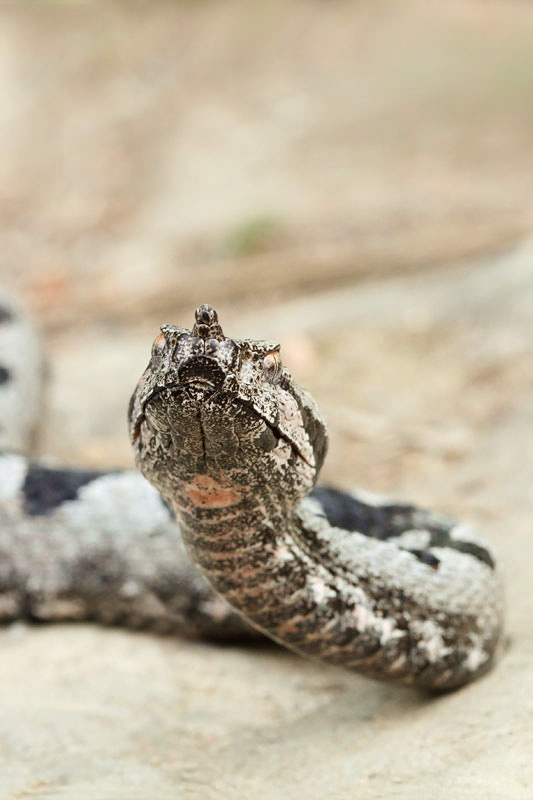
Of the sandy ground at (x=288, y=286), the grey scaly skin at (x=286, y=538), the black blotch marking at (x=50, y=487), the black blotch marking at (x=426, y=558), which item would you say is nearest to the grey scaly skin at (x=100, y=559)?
the black blotch marking at (x=50, y=487)

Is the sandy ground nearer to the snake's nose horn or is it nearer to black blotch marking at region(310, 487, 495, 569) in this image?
black blotch marking at region(310, 487, 495, 569)

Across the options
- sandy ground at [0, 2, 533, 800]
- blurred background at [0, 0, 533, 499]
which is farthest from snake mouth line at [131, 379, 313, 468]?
blurred background at [0, 0, 533, 499]

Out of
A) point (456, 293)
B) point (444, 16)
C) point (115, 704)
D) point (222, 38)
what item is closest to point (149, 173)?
point (222, 38)

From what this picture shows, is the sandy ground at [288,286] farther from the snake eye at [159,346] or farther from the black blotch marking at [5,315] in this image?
the snake eye at [159,346]

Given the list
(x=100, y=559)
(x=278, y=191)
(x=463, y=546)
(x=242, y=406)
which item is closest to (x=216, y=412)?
(x=242, y=406)

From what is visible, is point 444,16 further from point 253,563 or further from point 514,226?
point 253,563

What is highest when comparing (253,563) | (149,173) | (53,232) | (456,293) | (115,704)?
(149,173)
